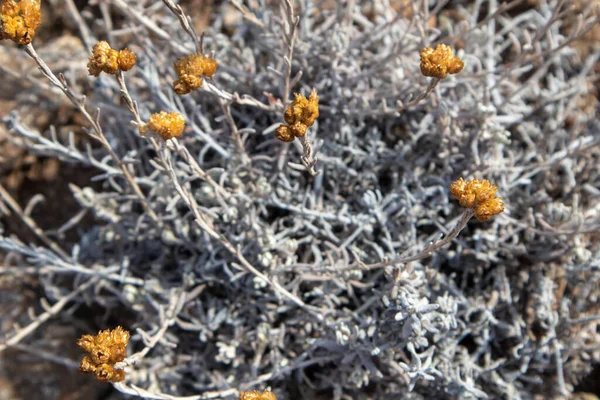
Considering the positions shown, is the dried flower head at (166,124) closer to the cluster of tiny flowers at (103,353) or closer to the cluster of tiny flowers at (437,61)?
the cluster of tiny flowers at (103,353)

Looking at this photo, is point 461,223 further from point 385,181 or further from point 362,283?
point 385,181

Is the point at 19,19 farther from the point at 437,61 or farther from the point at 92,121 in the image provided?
the point at 437,61

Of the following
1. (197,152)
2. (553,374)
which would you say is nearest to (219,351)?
(197,152)

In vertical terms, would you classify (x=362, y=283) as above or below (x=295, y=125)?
below

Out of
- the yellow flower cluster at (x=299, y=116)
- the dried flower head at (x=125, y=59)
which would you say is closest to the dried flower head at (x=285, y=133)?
the yellow flower cluster at (x=299, y=116)

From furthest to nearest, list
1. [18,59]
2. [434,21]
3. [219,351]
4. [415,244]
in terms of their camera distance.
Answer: [18,59]
[434,21]
[219,351]
[415,244]

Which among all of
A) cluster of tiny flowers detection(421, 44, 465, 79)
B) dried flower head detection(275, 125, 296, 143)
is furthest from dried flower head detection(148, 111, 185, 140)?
cluster of tiny flowers detection(421, 44, 465, 79)
